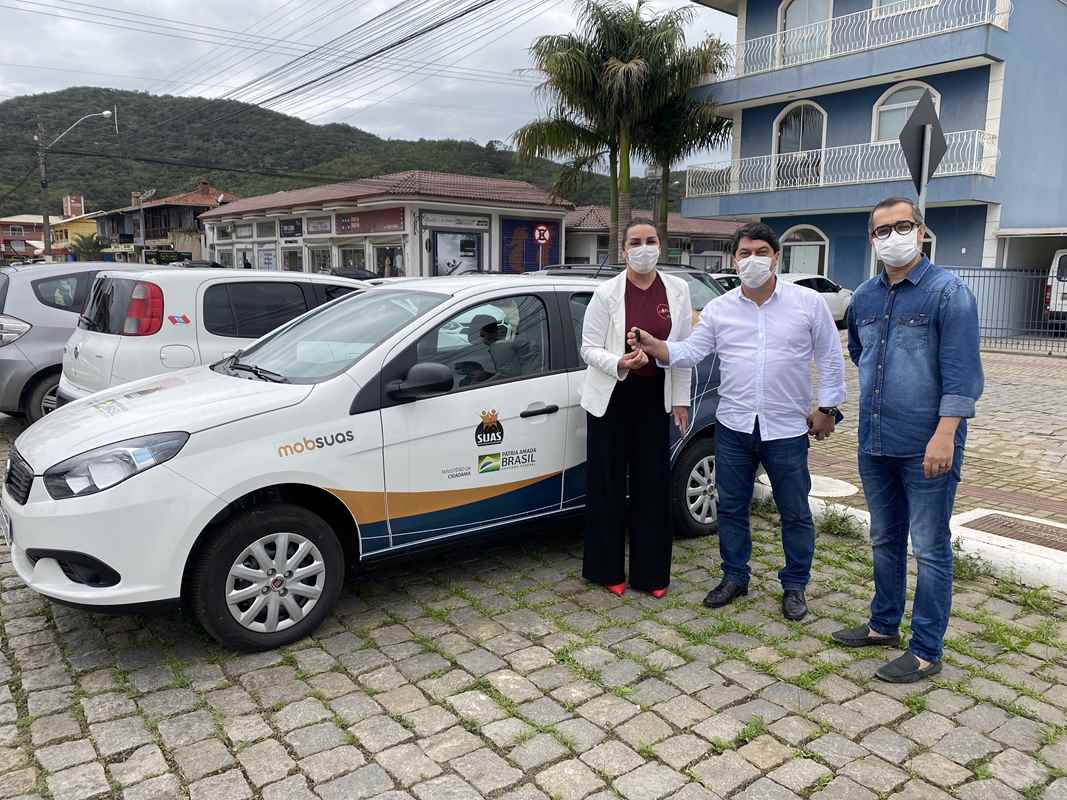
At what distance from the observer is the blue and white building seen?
1917cm

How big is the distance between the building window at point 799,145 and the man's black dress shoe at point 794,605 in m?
19.9

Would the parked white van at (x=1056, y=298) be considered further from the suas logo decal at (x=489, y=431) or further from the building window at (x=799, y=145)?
the suas logo decal at (x=489, y=431)

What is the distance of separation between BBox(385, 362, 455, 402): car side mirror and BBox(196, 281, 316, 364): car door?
3.11m

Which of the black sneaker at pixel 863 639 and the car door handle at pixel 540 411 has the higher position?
the car door handle at pixel 540 411

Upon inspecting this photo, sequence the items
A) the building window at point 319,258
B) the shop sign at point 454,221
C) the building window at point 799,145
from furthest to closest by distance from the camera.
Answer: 1. the building window at point 319,258
2. the shop sign at point 454,221
3. the building window at point 799,145

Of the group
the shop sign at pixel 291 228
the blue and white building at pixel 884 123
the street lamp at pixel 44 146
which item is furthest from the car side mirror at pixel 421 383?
the street lamp at pixel 44 146

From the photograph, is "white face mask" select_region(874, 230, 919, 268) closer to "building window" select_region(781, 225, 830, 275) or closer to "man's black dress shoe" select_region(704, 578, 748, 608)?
"man's black dress shoe" select_region(704, 578, 748, 608)

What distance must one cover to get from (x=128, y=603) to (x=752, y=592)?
3.05 m

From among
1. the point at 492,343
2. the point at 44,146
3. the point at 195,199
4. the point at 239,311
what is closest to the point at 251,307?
the point at 239,311

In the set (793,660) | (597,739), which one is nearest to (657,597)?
(793,660)

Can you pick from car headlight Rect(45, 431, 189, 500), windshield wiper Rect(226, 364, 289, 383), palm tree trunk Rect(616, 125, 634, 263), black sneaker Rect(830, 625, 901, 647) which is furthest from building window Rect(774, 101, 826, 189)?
car headlight Rect(45, 431, 189, 500)

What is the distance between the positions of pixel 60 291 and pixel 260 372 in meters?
5.20

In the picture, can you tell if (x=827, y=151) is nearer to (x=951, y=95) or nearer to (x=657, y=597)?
(x=951, y=95)

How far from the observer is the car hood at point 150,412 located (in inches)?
Answer: 140
